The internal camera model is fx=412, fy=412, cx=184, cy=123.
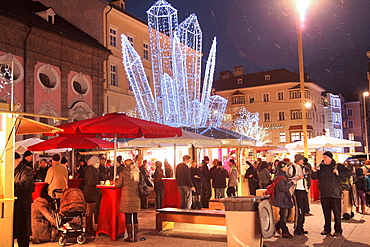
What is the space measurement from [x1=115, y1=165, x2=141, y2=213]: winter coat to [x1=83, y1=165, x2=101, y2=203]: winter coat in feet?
3.45

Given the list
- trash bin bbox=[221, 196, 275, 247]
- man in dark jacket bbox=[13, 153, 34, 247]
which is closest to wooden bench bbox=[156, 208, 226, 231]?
trash bin bbox=[221, 196, 275, 247]

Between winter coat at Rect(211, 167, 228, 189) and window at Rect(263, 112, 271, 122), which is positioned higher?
window at Rect(263, 112, 271, 122)

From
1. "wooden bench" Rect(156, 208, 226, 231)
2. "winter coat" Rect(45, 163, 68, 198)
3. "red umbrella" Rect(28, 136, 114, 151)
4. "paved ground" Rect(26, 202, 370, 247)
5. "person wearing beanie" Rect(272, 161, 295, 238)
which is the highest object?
"red umbrella" Rect(28, 136, 114, 151)

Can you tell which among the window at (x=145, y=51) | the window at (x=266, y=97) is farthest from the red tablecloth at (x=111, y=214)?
the window at (x=266, y=97)

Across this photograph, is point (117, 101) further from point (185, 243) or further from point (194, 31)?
point (185, 243)

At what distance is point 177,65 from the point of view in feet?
70.3

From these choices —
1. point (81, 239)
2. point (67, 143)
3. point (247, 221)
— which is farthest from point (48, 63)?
point (247, 221)

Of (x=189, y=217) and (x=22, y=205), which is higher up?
(x=22, y=205)

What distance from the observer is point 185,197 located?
1307cm

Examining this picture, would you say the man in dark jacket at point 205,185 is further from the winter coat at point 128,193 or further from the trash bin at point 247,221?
the trash bin at point 247,221

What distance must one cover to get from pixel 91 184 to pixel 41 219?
4.62 ft

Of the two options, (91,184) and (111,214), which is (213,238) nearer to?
(111,214)

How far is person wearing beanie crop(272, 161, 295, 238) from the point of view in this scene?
31.5 ft

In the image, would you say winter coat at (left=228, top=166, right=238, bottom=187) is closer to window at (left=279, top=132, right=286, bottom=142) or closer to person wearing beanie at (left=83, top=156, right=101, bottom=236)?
person wearing beanie at (left=83, top=156, right=101, bottom=236)
